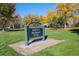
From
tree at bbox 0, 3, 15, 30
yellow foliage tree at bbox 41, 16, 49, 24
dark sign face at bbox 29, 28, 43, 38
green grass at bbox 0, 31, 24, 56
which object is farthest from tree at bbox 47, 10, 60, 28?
tree at bbox 0, 3, 15, 30

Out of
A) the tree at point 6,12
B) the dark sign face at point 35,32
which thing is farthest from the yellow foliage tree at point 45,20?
the tree at point 6,12

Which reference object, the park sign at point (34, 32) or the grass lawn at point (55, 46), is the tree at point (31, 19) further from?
the grass lawn at point (55, 46)

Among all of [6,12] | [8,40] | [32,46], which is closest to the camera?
[32,46]

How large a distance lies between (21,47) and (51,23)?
3.73 ft

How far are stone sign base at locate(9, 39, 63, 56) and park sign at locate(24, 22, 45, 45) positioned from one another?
0.14 metres

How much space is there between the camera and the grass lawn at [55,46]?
5.30 meters

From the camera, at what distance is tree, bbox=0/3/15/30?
18.4 feet

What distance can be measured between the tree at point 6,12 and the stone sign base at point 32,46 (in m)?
0.71

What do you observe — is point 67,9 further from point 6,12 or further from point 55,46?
point 6,12


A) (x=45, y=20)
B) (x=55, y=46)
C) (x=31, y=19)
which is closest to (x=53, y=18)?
(x=45, y=20)

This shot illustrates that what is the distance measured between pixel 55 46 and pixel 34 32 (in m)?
0.70

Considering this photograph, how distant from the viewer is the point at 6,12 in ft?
19.0

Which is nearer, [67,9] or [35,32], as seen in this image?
[35,32]

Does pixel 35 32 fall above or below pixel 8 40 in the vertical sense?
above
